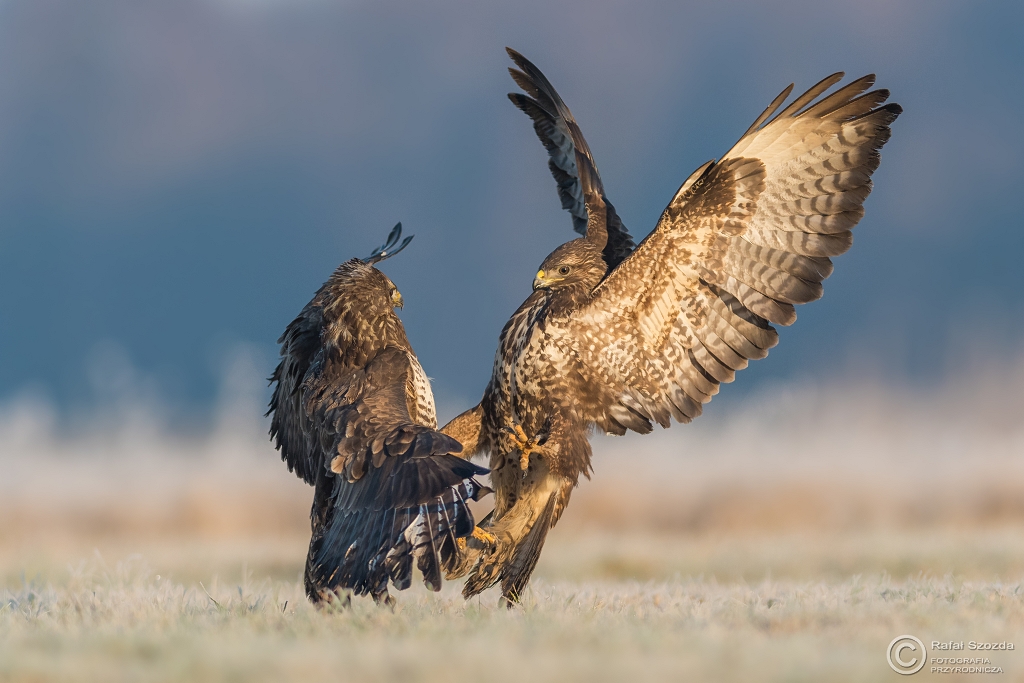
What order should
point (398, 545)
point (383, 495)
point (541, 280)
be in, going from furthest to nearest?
point (541, 280) < point (383, 495) < point (398, 545)

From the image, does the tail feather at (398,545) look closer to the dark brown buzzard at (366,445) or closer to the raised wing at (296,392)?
the dark brown buzzard at (366,445)

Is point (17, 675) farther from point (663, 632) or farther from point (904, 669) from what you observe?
point (904, 669)

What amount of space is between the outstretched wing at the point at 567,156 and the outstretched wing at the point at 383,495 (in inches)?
77.7

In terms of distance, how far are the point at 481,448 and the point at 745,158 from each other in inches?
88.3

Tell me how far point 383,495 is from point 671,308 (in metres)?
2.14

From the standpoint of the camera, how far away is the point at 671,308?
223 inches

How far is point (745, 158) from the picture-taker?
17.8 feet

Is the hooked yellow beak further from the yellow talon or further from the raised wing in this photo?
the yellow talon

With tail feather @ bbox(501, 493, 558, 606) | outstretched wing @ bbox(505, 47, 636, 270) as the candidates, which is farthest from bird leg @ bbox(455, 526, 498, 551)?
outstretched wing @ bbox(505, 47, 636, 270)

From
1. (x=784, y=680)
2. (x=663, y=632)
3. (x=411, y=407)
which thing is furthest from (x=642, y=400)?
(x=784, y=680)

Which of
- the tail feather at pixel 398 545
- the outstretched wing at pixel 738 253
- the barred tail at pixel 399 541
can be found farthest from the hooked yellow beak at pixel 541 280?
Result: the tail feather at pixel 398 545

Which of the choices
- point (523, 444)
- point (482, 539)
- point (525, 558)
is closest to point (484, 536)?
point (482, 539)

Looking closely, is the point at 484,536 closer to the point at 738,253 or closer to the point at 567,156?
the point at 738,253

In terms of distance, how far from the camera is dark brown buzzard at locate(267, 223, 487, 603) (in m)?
4.11
